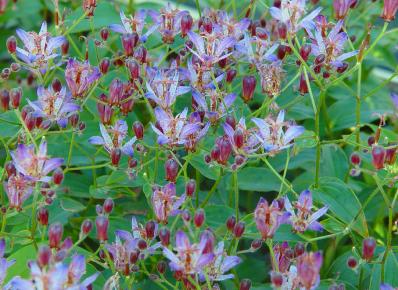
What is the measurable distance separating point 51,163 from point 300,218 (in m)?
0.32

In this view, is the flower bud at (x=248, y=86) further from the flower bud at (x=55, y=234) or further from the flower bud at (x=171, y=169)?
the flower bud at (x=55, y=234)

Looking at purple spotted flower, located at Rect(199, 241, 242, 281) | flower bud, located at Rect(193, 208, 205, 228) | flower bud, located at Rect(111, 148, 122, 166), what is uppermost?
flower bud, located at Rect(193, 208, 205, 228)

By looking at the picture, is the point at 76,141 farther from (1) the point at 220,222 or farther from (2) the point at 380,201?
(2) the point at 380,201

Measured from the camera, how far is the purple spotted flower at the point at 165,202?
0.98m

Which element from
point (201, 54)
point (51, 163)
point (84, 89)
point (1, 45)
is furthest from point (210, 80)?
point (1, 45)

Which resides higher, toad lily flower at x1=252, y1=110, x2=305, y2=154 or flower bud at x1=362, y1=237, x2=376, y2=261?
toad lily flower at x1=252, y1=110, x2=305, y2=154

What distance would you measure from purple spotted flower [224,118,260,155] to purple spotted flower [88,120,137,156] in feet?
0.45

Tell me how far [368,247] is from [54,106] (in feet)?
1.49

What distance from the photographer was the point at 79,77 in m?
1.11

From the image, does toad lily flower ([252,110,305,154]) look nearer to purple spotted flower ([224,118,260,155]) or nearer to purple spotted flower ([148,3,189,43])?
purple spotted flower ([224,118,260,155])

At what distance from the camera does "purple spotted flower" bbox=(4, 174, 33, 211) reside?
3.23ft

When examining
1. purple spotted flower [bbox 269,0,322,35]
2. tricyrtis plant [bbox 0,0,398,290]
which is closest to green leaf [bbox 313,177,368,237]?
tricyrtis plant [bbox 0,0,398,290]

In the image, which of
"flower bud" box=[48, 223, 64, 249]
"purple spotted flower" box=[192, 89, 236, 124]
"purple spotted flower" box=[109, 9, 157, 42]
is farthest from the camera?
"purple spotted flower" box=[109, 9, 157, 42]

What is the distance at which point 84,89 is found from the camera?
3.66 ft
